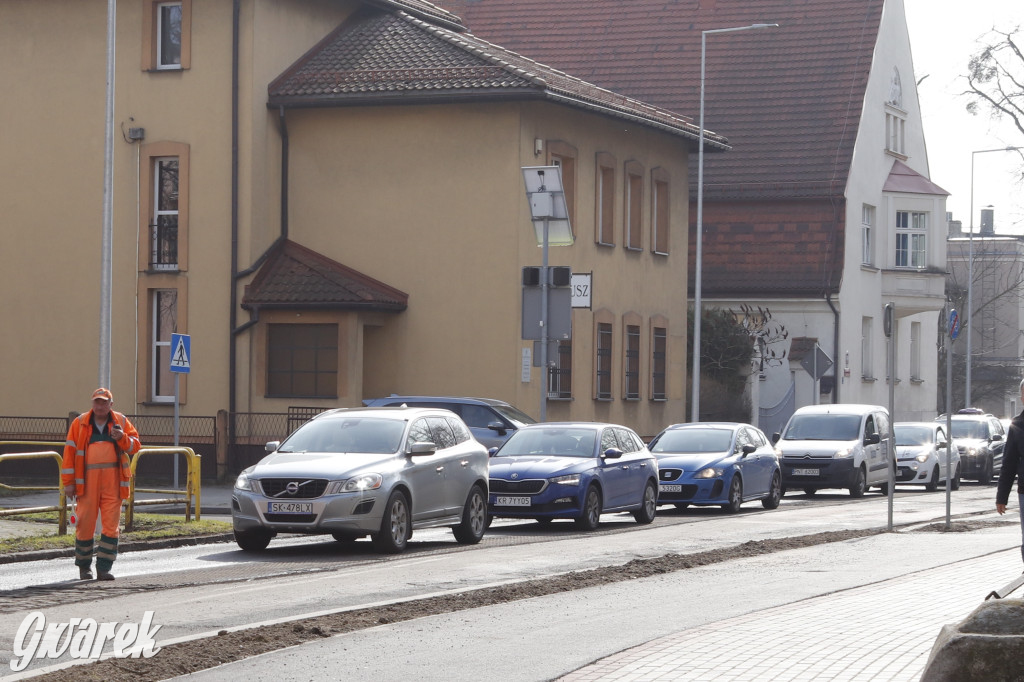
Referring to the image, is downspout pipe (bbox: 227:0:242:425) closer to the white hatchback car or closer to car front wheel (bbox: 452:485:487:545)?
car front wheel (bbox: 452:485:487:545)

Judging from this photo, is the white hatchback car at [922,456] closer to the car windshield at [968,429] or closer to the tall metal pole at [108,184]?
the car windshield at [968,429]

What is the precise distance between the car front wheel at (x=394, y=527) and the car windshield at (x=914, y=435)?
20.6 metres

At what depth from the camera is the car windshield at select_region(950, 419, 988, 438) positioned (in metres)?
41.4

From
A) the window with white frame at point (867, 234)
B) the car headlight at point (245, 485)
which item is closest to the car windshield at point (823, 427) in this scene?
the car headlight at point (245, 485)

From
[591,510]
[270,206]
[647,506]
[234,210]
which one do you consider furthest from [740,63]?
[591,510]

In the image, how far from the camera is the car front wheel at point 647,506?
24078mm

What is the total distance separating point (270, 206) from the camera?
34.3 m

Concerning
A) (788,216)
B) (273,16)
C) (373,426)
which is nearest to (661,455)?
(373,426)

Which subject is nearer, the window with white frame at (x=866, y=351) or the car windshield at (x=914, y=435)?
the car windshield at (x=914, y=435)

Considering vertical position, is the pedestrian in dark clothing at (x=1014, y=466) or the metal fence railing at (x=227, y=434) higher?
the pedestrian in dark clothing at (x=1014, y=466)

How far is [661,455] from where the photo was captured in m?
27.5

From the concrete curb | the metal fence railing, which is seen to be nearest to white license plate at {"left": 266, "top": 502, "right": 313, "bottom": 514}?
the concrete curb

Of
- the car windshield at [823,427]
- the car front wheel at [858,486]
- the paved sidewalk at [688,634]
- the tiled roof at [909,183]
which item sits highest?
the tiled roof at [909,183]

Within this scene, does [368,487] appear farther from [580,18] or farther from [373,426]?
[580,18]
